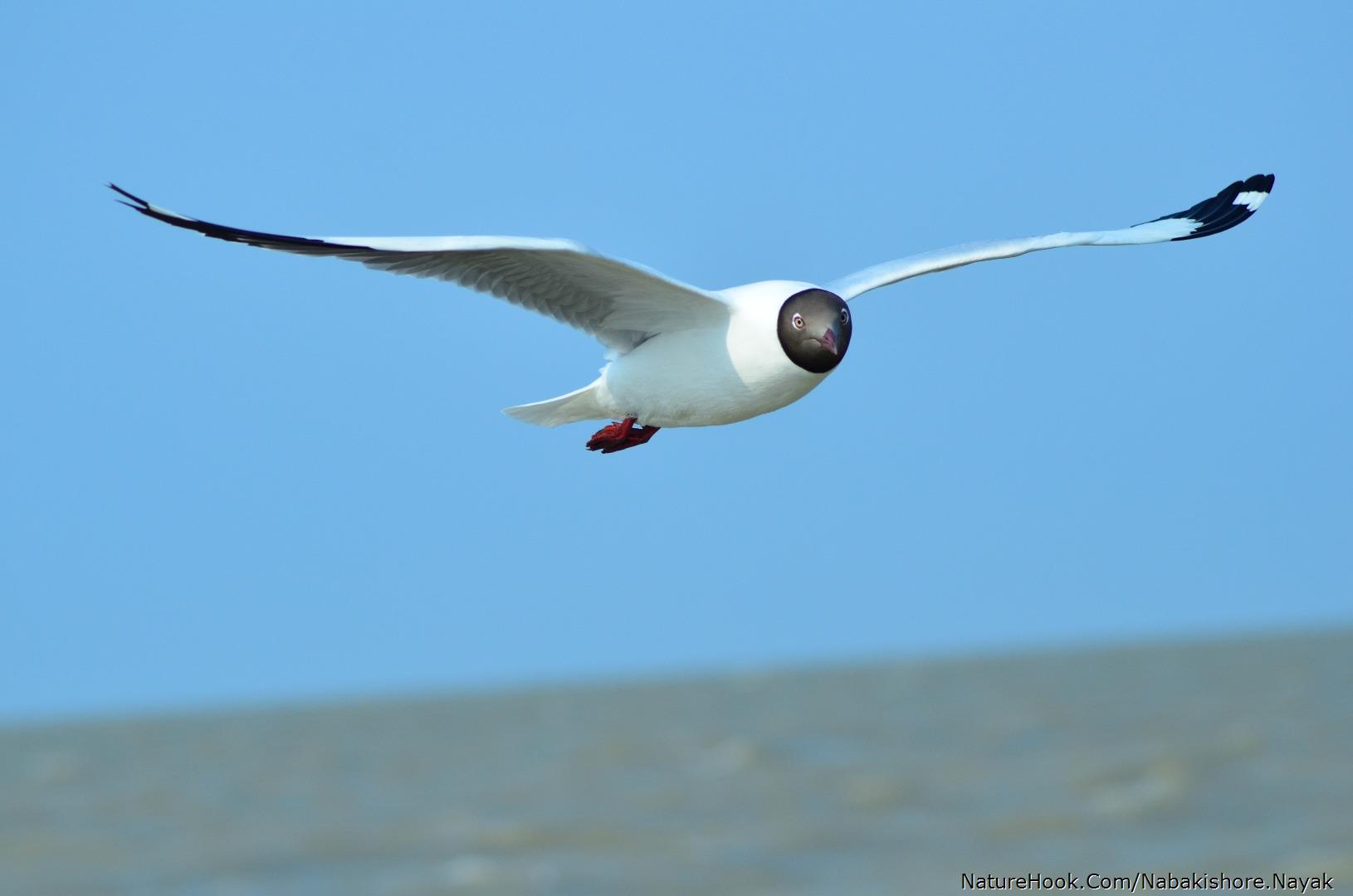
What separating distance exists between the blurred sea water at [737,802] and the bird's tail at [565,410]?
20375mm

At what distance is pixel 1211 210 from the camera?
9.95 metres

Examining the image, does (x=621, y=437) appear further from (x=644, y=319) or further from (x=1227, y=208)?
(x=1227, y=208)

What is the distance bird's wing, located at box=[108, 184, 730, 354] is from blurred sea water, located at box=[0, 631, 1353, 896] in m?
21.0

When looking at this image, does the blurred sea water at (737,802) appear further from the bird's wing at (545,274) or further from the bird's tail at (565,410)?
the bird's wing at (545,274)

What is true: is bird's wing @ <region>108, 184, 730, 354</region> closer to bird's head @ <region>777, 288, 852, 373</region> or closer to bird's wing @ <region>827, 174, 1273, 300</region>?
bird's head @ <region>777, 288, 852, 373</region>

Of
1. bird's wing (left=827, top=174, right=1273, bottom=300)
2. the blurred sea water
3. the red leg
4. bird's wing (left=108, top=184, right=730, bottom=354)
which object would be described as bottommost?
the blurred sea water

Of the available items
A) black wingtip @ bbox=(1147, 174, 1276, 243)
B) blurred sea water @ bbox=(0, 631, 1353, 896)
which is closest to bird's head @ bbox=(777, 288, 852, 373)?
black wingtip @ bbox=(1147, 174, 1276, 243)

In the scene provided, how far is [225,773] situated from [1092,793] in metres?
27.6

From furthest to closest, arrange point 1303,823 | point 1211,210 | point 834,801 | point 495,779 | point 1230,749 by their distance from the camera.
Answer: point 495,779, point 1230,749, point 834,801, point 1303,823, point 1211,210

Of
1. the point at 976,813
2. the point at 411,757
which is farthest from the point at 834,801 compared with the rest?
the point at 411,757

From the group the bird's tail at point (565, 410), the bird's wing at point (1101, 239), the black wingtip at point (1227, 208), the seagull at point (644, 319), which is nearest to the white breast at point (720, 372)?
the seagull at point (644, 319)

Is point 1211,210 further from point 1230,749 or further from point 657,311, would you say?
point 1230,749

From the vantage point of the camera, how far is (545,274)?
286 inches

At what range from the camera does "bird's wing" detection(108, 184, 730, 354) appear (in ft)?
21.1
